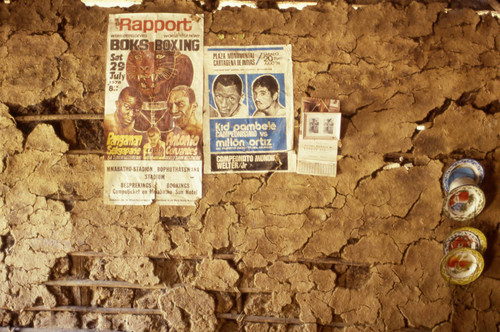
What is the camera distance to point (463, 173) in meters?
1.95

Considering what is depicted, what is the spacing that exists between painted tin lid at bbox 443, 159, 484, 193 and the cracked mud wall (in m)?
0.06

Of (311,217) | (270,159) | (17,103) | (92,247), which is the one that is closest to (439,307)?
(311,217)

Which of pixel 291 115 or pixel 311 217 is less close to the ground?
pixel 291 115

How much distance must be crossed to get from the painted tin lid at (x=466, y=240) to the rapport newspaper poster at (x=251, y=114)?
1049 mm

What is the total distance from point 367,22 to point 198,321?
2.21m

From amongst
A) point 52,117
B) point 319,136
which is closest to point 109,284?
point 52,117

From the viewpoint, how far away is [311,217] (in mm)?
2029

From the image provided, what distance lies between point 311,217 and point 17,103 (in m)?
2.06

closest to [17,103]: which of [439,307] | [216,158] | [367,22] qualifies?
[216,158]

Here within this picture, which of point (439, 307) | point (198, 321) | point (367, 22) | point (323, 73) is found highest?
point (367, 22)

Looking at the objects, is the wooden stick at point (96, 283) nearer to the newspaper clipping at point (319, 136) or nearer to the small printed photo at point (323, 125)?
the newspaper clipping at point (319, 136)

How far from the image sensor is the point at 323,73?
6.63ft

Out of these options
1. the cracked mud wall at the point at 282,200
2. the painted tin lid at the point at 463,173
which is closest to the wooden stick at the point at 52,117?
the cracked mud wall at the point at 282,200

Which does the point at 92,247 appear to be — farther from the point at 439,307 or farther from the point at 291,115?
the point at 439,307
